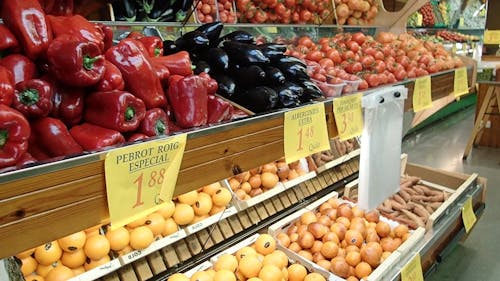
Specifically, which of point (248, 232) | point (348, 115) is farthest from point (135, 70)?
point (248, 232)

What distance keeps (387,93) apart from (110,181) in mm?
1085

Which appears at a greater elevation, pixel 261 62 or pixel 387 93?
pixel 261 62

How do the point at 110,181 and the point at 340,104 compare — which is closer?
the point at 110,181

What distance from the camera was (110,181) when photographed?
0.69m

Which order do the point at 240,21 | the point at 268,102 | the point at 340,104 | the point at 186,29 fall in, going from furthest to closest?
the point at 240,21
the point at 186,29
the point at 340,104
the point at 268,102

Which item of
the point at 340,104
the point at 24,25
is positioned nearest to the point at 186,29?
the point at 340,104

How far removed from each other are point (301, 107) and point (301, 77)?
0.84 feet

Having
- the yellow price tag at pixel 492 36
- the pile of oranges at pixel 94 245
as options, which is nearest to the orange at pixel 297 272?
the pile of oranges at pixel 94 245

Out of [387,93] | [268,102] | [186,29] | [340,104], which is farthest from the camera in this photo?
[186,29]

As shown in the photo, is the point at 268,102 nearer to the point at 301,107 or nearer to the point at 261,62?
the point at 301,107

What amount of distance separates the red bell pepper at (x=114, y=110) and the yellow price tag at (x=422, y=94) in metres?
1.25

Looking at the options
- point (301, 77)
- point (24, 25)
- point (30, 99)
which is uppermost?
point (24, 25)

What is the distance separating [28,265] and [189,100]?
Answer: 836 mm

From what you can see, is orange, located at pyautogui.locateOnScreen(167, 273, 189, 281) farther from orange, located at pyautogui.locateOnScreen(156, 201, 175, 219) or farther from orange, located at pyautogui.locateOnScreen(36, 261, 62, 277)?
orange, located at pyautogui.locateOnScreen(36, 261, 62, 277)
